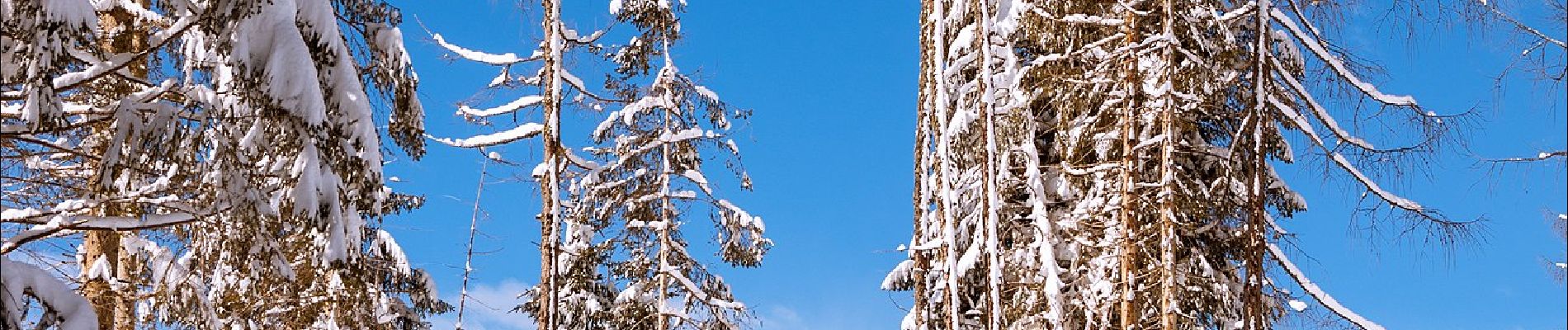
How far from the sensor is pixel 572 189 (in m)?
18.8

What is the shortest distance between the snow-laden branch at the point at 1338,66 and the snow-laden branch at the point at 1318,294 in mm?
2197

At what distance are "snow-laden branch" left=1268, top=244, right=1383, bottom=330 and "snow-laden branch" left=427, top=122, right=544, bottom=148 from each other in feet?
24.2

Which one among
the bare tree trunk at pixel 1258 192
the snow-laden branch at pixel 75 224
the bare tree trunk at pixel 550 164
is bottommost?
the snow-laden branch at pixel 75 224

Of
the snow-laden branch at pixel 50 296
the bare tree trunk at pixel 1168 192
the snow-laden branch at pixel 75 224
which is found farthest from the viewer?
the bare tree trunk at pixel 1168 192

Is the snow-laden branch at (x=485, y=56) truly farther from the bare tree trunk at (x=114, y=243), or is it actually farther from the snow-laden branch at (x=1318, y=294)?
the snow-laden branch at (x=1318, y=294)

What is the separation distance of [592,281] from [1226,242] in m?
9.45

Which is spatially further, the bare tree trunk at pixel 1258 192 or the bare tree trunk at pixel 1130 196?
the bare tree trunk at pixel 1130 196

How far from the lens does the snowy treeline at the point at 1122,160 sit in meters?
10.5

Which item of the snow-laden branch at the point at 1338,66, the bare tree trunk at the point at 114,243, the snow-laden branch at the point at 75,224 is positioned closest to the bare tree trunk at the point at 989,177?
the snow-laden branch at the point at 1338,66

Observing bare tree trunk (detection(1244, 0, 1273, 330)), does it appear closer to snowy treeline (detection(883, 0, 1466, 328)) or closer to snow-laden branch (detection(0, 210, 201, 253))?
snowy treeline (detection(883, 0, 1466, 328))

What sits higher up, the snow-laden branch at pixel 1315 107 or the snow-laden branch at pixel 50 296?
the snow-laden branch at pixel 1315 107

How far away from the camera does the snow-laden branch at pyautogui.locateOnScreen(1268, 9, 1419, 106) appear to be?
32.8 ft

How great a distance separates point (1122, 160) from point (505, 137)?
6.00 m

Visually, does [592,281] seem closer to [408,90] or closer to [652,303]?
[652,303]
